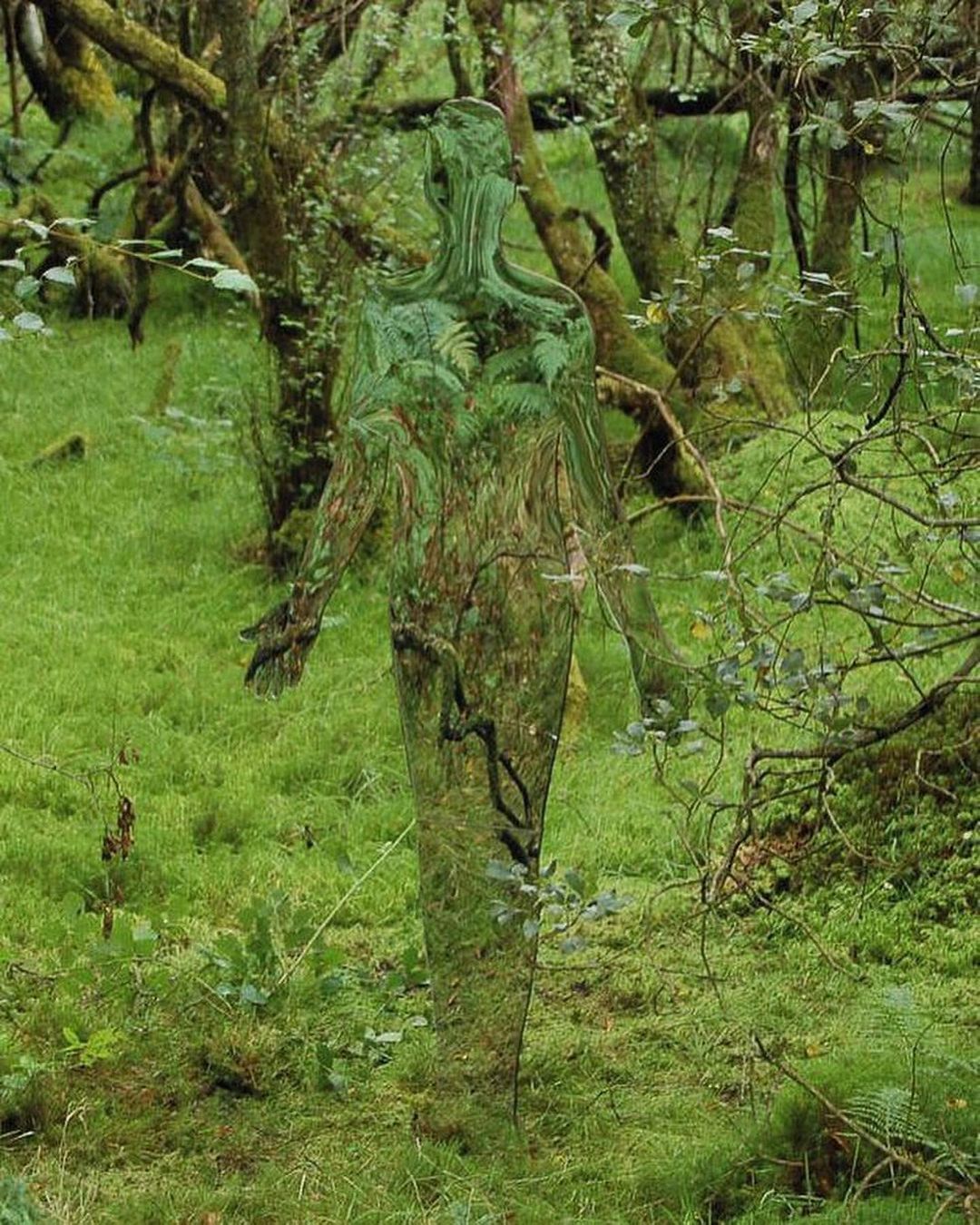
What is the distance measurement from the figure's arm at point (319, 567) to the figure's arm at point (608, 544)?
448 mm

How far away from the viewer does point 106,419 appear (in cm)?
1143

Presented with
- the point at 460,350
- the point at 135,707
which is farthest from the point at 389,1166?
the point at 135,707

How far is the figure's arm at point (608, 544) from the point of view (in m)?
4.16

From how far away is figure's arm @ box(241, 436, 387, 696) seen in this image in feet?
14.0

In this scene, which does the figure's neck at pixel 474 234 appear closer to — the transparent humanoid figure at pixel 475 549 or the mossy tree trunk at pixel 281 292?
the transparent humanoid figure at pixel 475 549

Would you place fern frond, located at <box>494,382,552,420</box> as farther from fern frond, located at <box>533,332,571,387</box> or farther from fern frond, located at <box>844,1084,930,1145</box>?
fern frond, located at <box>844,1084,930,1145</box>

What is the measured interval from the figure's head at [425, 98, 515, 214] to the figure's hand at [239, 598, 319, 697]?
1.00 m

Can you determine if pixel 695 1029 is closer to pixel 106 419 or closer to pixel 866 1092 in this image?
pixel 866 1092

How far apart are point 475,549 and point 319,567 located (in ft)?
1.30

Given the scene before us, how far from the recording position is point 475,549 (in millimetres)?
4168

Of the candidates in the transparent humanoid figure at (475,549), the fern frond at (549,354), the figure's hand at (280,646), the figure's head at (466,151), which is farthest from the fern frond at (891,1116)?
the figure's head at (466,151)

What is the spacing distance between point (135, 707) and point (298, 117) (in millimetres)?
3163

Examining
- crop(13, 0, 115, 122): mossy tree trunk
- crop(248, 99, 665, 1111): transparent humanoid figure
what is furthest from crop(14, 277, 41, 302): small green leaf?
crop(13, 0, 115, 122): mossy tree trunk

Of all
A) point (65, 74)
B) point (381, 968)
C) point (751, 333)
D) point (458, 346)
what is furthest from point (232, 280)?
point (65, 74)
